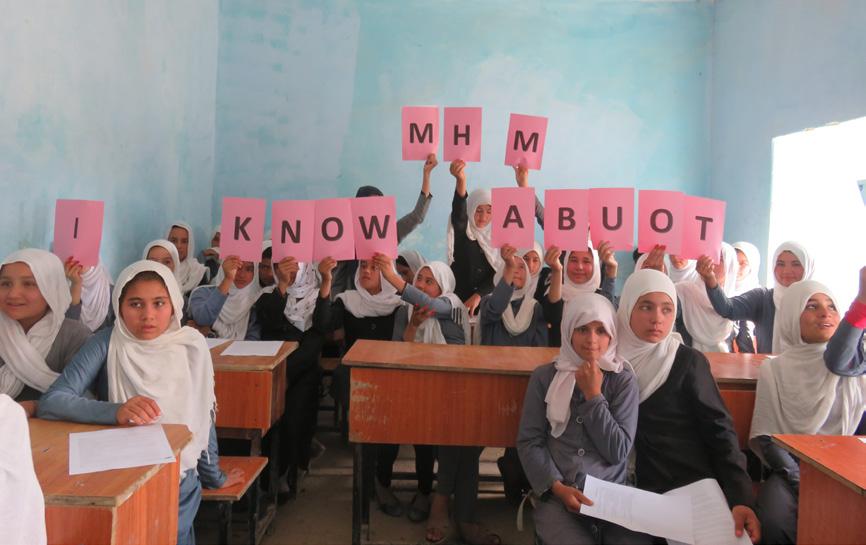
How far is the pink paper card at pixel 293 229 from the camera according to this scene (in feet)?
9.40

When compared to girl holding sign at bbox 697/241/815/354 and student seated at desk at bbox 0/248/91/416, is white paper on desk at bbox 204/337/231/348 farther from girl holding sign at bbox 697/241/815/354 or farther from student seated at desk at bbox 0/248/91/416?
girl holding sign at bbox 697/241/815/354

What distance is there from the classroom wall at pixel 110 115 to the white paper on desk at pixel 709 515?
3.12 m

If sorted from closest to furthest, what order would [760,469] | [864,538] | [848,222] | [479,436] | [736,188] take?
1. [864,538]
2. [479,436]
3. [760,469]
4. [848,222]
5. [736,188]

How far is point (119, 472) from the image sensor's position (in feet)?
4.50

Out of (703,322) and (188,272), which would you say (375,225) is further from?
(703,322)

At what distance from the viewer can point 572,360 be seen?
2.03 metres

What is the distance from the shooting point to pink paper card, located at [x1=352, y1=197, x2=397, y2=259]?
2.85 meters

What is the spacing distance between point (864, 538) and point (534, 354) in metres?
1.30

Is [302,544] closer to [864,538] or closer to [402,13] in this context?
[864,538]

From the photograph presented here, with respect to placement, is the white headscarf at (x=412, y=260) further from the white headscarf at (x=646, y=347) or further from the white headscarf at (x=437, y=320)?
the white headscarf at (x=646, y=347)

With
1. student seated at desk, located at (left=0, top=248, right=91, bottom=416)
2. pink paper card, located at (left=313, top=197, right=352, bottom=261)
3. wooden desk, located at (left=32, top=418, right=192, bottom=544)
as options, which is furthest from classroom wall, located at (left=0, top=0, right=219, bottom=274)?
wooden desk, located at (left=32, top=418, right=192, bottom=544)

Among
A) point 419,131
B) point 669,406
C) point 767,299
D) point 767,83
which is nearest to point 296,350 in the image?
point 419,131

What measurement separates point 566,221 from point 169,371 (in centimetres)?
182

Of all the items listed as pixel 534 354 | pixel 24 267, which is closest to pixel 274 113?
pixel 24 267
